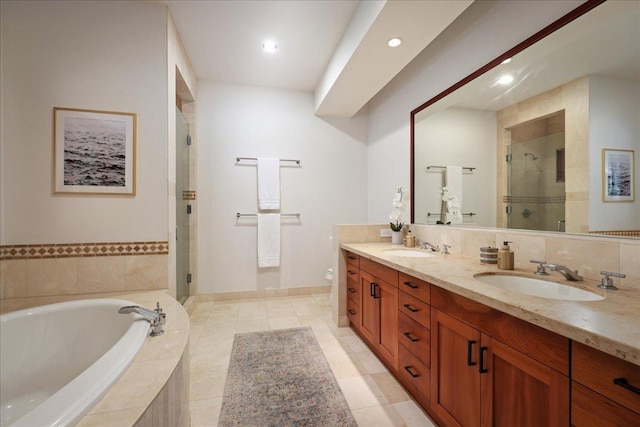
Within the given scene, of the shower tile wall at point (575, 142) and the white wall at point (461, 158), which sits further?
the white wall at point (461, 158)

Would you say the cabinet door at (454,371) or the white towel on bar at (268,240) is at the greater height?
the white towel on bar at (268,240)

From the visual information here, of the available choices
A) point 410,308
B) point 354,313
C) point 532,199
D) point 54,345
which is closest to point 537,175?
point 532,199

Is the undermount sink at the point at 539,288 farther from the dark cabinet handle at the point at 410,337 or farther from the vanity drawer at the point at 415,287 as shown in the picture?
the dark cabinet handle at the point at 410,337

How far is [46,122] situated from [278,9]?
6.00 feet

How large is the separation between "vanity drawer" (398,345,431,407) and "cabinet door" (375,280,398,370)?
0.22 feet

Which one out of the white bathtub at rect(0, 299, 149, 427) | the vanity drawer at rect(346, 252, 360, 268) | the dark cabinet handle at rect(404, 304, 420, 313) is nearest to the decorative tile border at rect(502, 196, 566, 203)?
the dark cabinet handle at rect(404, 304, 420, 313)

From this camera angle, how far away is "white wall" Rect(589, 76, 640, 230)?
1.05 meters

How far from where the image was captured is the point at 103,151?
6.27 feet

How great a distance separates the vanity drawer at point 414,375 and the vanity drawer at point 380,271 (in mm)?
393

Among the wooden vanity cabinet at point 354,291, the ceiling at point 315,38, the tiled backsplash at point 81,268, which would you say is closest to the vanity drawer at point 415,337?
the wooden vanity cabinet at point 354,291

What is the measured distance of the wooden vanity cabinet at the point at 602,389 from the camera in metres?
0.60

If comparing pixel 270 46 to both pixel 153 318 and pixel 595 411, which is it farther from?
pixel 595 411

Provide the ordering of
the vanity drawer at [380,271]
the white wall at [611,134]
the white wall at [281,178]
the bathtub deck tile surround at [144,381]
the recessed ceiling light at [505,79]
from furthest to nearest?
the white wall at [281,178] < the vanity drawer at [380,271] < the recessed ceiling light at [505,79] < the white wall at [611,134] < the bathtub deck tile surround at [144,381]

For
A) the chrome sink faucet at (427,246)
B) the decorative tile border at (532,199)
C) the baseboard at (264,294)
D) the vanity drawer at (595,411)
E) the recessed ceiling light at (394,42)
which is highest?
the recessed ceiling light at (394,42)
